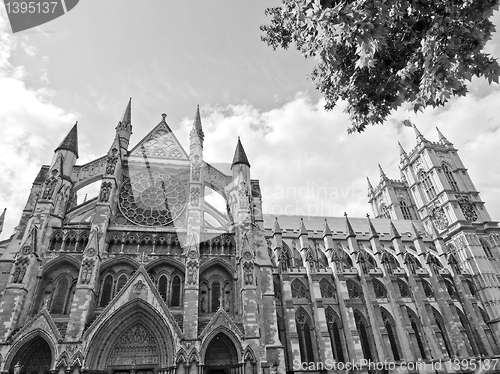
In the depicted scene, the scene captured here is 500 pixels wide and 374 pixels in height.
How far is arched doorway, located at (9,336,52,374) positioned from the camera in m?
16.0

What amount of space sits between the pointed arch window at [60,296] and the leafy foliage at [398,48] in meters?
19.3

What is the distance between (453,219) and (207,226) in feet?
122

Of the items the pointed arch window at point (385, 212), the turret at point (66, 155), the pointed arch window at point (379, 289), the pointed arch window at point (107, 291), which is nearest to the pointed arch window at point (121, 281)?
the pointed arch window at point (107, 291)

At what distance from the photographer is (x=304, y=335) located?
1164 inches

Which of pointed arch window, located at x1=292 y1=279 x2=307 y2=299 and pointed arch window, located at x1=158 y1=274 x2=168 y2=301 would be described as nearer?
pointed arch window, located at x1=158 y1=274 x2=168 y2=301

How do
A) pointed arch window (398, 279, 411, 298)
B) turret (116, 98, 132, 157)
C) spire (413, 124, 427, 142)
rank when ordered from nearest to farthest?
turret (116, 98, 132, 157), pointed arch window (398, 279, 411, 298), spire (413, 124, 427, 142)

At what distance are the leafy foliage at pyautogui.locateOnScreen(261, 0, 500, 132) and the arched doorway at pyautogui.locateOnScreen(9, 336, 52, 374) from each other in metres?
19.3

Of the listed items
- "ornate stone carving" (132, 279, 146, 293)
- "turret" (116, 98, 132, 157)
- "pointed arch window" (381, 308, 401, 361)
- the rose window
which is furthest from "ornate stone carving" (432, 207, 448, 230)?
"turret" (116, 98, 132, 157)

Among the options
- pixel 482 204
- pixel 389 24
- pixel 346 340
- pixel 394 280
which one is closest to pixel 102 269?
pixel 389 24

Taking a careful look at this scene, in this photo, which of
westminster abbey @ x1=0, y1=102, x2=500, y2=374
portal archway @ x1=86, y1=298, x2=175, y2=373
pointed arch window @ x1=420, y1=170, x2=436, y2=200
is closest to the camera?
portal archway @ x1=86, y1=298, x2=175, y2=373

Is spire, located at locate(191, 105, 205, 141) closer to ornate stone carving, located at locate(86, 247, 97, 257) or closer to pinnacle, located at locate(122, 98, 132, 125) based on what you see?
pinnacle, located at locate(122, 98, 132, 125)

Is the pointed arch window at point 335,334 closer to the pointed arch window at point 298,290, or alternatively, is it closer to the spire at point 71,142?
the pointed arch window at point 298,290

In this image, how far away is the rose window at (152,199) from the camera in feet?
74.5

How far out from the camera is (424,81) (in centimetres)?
592
